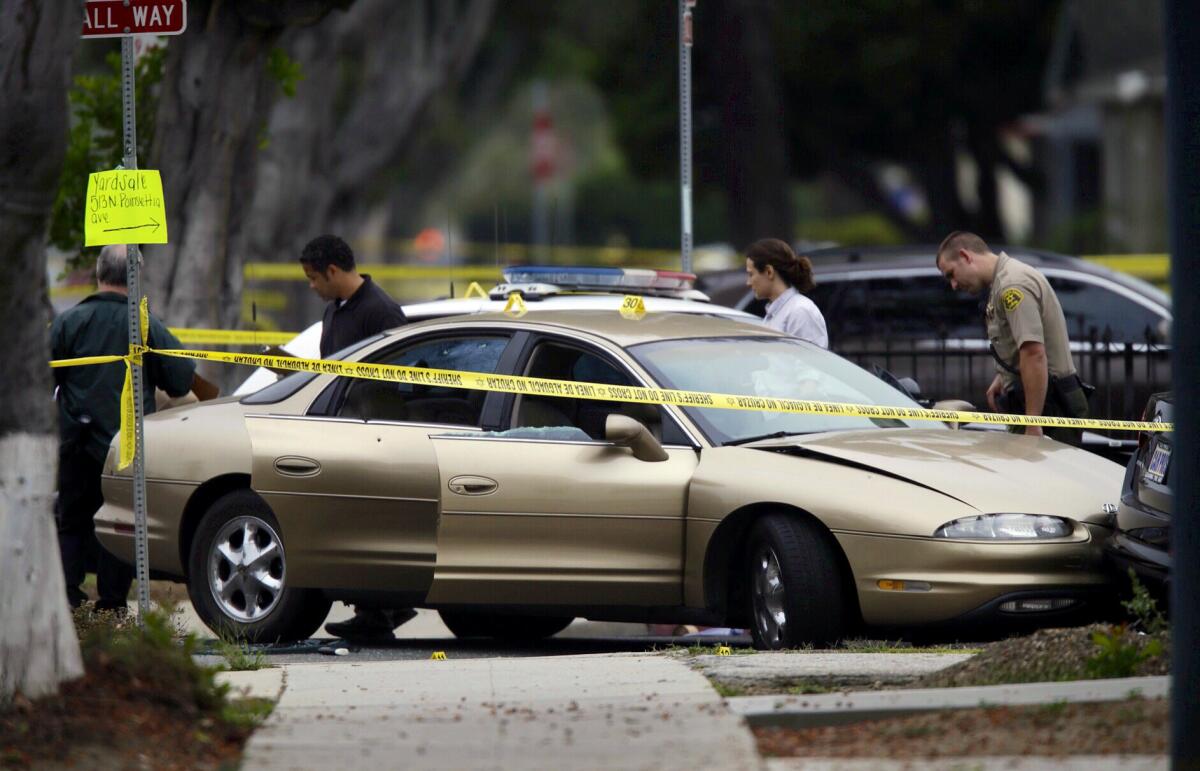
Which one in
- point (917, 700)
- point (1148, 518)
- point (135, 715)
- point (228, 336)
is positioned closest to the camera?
point (135, 715)

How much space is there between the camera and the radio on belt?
1038 centimetres

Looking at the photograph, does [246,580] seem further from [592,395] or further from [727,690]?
[727,690]

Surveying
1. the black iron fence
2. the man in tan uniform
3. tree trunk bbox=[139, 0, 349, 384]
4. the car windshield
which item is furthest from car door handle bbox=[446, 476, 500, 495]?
tree trunk bbox=[139, 0, 349, 384]

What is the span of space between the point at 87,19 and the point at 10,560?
11.3ft

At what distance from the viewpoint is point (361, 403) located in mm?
9086

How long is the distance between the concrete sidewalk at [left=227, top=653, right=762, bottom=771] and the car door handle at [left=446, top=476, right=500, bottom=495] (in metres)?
1.08

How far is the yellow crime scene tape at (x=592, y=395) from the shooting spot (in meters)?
8.44

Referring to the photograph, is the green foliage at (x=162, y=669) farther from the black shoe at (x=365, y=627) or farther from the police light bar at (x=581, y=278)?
the police light bar at (x=581, y=278)

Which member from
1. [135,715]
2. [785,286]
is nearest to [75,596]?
[785,286]

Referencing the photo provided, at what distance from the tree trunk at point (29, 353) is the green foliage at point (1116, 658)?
3.28 metres

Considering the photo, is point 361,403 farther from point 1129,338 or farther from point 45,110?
point 1129,338

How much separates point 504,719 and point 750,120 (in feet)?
75.0

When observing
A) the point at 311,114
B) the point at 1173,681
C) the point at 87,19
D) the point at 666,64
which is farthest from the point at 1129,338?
the point at 666,64

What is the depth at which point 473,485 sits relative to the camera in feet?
27.7
